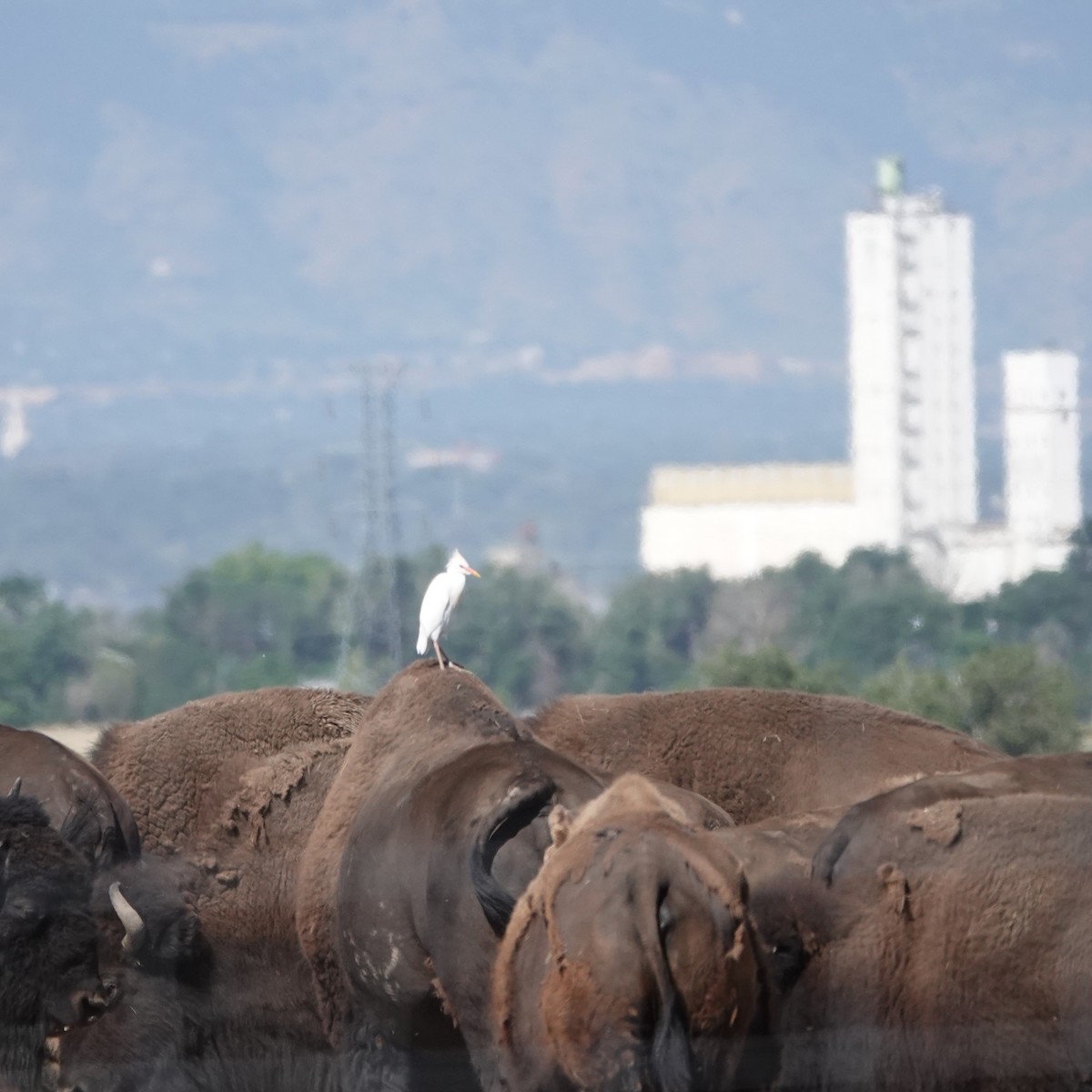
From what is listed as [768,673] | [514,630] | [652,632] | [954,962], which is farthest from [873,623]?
[954,962]

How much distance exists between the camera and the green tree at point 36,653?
61066 mm

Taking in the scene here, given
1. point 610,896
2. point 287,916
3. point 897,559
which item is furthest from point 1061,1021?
Result: point 897,559

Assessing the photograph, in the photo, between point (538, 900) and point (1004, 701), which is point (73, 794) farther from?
point (1004, 701)

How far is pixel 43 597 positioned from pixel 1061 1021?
91.8 m

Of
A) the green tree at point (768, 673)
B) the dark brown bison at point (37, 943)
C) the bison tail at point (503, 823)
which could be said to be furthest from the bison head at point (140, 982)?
the green tree at point (768, 673)

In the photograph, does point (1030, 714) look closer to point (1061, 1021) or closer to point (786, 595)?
point (1061, 1021)

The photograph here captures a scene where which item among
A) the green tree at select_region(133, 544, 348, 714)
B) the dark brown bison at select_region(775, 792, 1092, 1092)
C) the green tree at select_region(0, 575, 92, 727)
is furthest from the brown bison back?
the green tree at select_region(133, 544, 348, 714)

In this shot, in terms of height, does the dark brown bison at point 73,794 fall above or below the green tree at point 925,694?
above

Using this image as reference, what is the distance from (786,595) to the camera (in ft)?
265

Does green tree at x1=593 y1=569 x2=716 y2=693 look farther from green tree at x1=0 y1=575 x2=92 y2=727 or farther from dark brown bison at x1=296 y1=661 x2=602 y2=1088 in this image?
dark brown bison at x1=296 y1=661 x2=602 y2=1088

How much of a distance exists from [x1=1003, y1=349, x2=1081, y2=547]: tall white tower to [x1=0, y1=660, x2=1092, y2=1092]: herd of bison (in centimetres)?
11740

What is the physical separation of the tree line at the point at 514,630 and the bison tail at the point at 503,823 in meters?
49.3

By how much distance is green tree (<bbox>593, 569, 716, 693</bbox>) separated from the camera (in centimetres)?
8262

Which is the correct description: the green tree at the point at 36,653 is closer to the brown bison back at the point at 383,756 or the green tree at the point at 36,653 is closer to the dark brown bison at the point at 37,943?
the brown bison back at the point at 383,756
